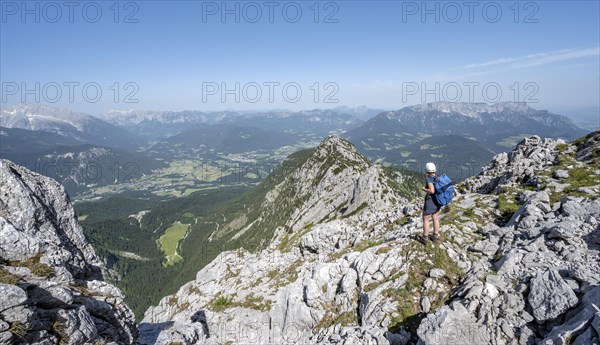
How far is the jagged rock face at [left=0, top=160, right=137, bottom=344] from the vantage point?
33.2ft

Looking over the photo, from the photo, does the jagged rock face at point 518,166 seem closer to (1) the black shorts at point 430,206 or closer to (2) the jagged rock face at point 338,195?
(1) the black shorts at point 430,206

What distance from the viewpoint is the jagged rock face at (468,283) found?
12938 millimetres

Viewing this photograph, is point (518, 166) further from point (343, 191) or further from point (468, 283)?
point (343, 191)

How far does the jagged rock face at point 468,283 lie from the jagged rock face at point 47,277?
783cm

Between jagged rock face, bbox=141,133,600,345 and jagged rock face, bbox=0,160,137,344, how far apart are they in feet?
25.7

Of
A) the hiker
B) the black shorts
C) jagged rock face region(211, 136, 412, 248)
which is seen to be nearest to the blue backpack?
the hiker

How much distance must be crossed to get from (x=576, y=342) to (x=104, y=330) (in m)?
18.8

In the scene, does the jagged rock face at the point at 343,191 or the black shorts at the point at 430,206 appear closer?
the black shorts at the point at 430,206

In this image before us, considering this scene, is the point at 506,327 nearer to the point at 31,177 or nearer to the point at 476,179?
the point at 31,177

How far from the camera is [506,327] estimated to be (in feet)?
42.0

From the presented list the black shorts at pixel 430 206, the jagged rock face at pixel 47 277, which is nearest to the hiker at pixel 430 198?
the black shorts at pixel 430 206

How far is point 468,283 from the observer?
15844 mm

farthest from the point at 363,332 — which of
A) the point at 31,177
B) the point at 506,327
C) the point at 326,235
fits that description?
the point at 326,235

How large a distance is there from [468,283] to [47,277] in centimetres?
2038
